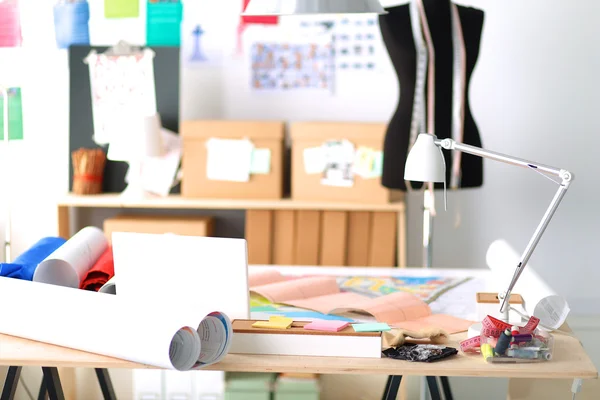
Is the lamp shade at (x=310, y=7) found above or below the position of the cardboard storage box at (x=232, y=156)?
above

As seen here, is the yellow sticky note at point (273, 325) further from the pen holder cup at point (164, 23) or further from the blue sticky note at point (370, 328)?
the pen holder cup at point (164, 23)

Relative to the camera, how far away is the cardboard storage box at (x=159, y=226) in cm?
427

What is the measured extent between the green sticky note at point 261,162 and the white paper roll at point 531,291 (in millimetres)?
1476

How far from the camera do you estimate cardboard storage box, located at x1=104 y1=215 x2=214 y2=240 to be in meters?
4.27

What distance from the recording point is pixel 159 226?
430 cm

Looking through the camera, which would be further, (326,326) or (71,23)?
(71,23)

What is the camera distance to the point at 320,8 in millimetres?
2312

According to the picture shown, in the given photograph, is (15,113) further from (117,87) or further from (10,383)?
(10,383)

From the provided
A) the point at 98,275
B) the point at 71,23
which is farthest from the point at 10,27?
the point at 98,275

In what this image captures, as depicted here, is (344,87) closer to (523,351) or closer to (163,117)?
(163,117)

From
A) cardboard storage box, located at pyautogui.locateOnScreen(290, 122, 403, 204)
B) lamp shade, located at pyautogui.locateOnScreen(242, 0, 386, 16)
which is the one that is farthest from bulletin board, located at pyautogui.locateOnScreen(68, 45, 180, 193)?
lamp shade, located at pyautogui.locateOnScreen(242, 0, 386, 16)

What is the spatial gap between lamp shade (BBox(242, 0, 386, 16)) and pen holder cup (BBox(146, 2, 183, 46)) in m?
2.25

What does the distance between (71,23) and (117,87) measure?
1.35 ft

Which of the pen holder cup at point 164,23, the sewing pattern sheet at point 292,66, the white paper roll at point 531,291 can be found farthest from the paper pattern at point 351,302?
the pen holder cup at point 164,23
